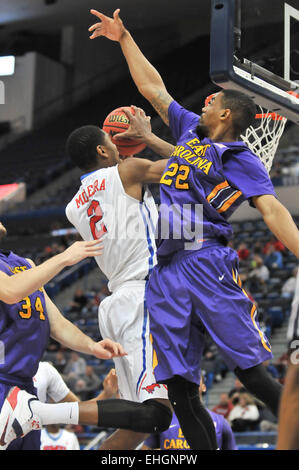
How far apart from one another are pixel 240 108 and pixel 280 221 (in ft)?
2.66

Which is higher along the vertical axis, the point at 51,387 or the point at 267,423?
the point at 51,387

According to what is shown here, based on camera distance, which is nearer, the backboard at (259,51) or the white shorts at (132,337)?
the backboard at (259,51)

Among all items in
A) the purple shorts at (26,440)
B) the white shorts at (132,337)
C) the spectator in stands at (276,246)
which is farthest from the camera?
the spectator in stands at (276,246)

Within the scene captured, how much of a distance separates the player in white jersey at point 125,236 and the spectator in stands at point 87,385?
709 centimetres

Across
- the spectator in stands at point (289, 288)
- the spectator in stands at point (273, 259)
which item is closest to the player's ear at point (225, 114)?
the spectator in stands at point (289, 288)

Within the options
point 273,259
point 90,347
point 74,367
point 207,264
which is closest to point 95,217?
point 90,347

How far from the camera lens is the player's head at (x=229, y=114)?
416 cm

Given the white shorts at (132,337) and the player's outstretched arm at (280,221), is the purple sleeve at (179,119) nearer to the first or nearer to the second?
the player's outstretched arm at (280,221)

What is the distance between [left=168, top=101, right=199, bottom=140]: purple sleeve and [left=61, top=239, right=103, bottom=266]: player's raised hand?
97cm

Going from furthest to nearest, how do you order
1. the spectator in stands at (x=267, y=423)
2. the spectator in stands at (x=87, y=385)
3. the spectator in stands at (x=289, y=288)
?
the spectator in stands at (x=289, y=288) → the spectator in stands at (x=87, y=385) → the spectator in stands at (x=267, y=423)

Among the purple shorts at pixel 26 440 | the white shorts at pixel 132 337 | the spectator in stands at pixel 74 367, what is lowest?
the spectator in stands at pixel 74 367

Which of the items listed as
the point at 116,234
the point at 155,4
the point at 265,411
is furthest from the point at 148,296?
the point at 155,4

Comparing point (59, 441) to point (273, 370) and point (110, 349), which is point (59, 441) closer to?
point (273, 370)

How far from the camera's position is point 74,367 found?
12156mm
